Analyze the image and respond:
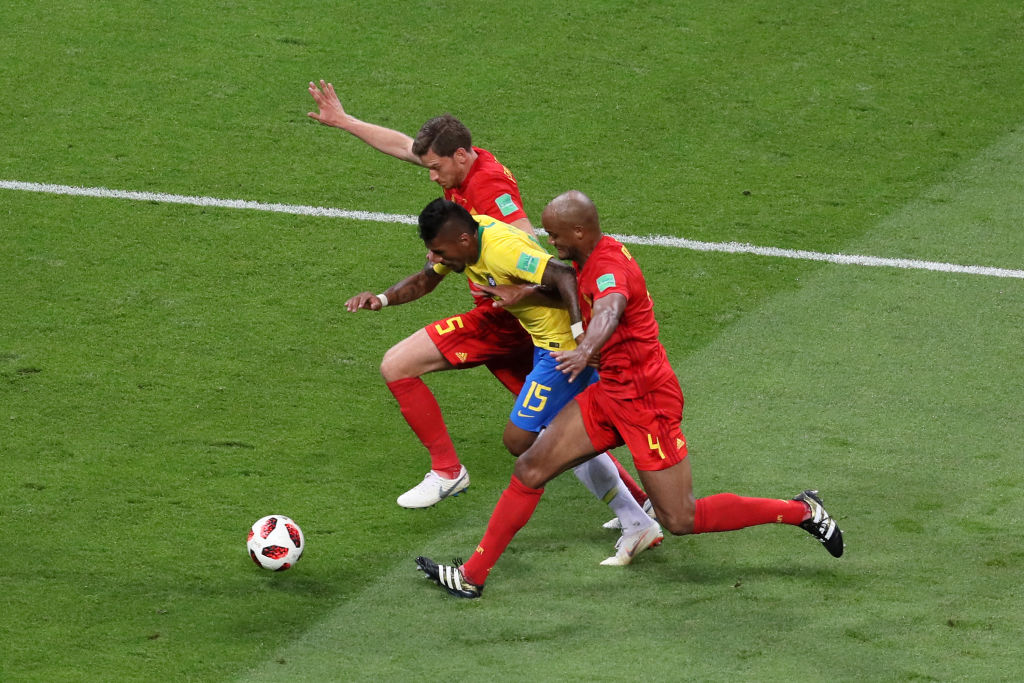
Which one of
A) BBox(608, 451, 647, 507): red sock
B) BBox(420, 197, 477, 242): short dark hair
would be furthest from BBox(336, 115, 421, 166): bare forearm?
BBox(608, 451, 647, 507): red sock

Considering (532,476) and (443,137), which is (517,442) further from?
(443,137)

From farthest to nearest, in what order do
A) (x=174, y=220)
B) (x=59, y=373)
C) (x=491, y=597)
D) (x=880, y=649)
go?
(x=174, y=220) < (x=59, y=373) < (x=491, y=597) < (x=880, y=649)

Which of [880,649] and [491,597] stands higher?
[880,649]

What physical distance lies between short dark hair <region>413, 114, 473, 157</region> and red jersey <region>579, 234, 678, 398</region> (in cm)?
127

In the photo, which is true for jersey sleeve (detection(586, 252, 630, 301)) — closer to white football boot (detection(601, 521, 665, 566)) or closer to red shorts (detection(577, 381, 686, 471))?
red shorts (detection(577, 381, 686, 471))

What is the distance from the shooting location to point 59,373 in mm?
9305

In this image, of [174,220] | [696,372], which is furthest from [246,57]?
[696,372]

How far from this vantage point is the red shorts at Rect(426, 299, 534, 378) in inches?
316

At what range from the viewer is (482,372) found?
9.70m

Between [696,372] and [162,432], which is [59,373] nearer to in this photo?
[162,432]

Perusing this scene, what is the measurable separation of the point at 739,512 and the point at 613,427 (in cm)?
71

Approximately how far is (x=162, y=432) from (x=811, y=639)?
12.6 ft

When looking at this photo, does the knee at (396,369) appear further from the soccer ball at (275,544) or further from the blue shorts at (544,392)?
the soccer ball at (275,544)

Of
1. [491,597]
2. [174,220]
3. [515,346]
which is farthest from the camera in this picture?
[174,220]
